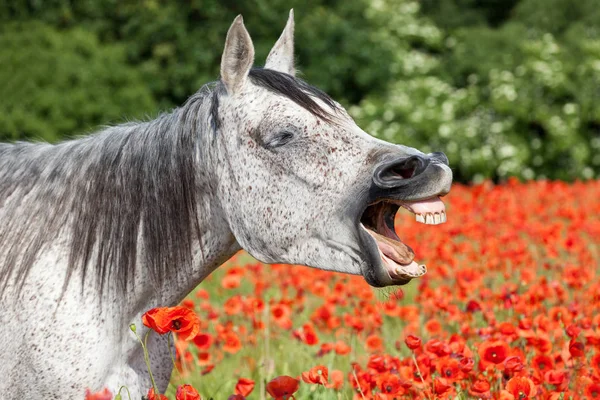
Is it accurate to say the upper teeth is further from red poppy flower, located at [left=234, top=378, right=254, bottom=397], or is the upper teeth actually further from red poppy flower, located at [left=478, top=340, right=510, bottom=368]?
red poppy flower, located at [left=234, top=378, right=254, bottom=397]

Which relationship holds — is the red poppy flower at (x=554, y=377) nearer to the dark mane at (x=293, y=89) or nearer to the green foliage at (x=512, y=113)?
the dark mane at (x=293, y=89)

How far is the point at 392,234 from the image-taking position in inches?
96.3

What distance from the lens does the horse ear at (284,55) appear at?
293 centimetres

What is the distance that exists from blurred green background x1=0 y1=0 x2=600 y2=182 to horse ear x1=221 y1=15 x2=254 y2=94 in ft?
41.6

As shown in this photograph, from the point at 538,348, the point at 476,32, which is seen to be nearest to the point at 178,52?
the point at 476,32

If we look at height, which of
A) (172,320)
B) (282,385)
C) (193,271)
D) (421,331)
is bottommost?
(421,331)

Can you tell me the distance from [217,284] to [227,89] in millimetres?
4969

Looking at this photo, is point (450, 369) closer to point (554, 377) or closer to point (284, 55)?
point (554, 377)

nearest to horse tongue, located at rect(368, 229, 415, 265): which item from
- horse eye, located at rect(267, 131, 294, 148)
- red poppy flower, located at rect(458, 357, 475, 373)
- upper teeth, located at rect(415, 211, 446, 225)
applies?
upper teeth, located at rect(415, 211, 446, 225)

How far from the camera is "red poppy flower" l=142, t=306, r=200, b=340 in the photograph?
2178 mm

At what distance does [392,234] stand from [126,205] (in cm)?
88

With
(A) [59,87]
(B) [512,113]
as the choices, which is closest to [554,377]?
(A) [59,87]

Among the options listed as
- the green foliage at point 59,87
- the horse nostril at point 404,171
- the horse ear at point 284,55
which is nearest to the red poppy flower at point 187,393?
the horse nostril at point 404,171

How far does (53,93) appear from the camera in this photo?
14.4 m
